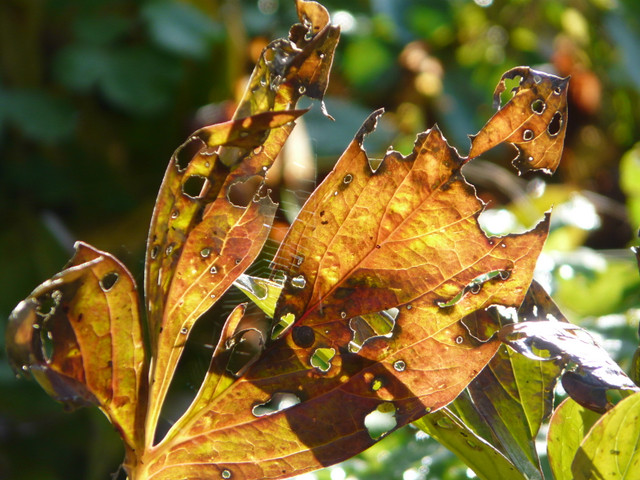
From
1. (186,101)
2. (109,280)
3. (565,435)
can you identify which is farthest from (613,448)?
(186,101)

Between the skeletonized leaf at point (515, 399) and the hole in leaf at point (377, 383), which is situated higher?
the hole in leaf at point (377, 383)

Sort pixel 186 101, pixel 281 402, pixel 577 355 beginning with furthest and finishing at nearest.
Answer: pixel 186 101
pixel 281 402
pixel 577 355

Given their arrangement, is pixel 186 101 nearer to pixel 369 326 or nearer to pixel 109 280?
pixel 109 280

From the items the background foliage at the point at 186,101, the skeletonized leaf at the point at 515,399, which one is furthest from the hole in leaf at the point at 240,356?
the background foliage at the point at 186,101

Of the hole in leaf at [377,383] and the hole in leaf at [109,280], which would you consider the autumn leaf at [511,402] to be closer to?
the hole in leaf at [377,383]

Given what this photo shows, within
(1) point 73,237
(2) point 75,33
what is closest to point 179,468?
(1) point 73,237

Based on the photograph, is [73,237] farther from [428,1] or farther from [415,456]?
[415,456]
